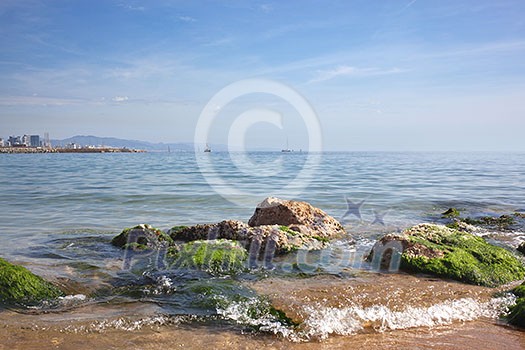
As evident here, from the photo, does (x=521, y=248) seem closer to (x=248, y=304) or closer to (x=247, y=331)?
(x=248, y=304)

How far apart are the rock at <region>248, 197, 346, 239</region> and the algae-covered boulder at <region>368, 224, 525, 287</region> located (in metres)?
2.31

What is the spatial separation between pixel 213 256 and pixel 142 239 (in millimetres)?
2349

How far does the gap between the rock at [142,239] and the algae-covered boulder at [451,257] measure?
434 cm

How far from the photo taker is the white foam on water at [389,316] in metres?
5.31

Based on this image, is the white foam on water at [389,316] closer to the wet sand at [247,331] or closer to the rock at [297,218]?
the wet sand at [247,331]

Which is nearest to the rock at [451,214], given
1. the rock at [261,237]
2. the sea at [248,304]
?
the sea at [248,304]

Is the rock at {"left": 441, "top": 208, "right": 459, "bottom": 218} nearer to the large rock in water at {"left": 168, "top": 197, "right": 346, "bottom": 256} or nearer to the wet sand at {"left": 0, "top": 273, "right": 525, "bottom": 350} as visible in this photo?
the large rock in water at {"left": 168, "top": 197, "right": 346, "bottom": 256}

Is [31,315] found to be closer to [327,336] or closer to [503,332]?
[327,336]

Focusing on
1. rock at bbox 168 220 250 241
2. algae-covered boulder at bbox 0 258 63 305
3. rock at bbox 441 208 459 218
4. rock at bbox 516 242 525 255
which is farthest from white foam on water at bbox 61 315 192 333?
rock at bbox 441 208 459 218

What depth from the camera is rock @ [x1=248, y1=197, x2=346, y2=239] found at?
10555 millimetres

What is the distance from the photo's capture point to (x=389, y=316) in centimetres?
566

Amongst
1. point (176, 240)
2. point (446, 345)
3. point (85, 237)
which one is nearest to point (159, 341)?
point (446, 345)

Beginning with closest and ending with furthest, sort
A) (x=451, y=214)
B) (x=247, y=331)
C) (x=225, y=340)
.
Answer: (x=225, y=340)
(x=247, y=331)
(x=451, y=214)

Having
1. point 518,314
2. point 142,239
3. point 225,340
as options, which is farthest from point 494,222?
point 225,340
